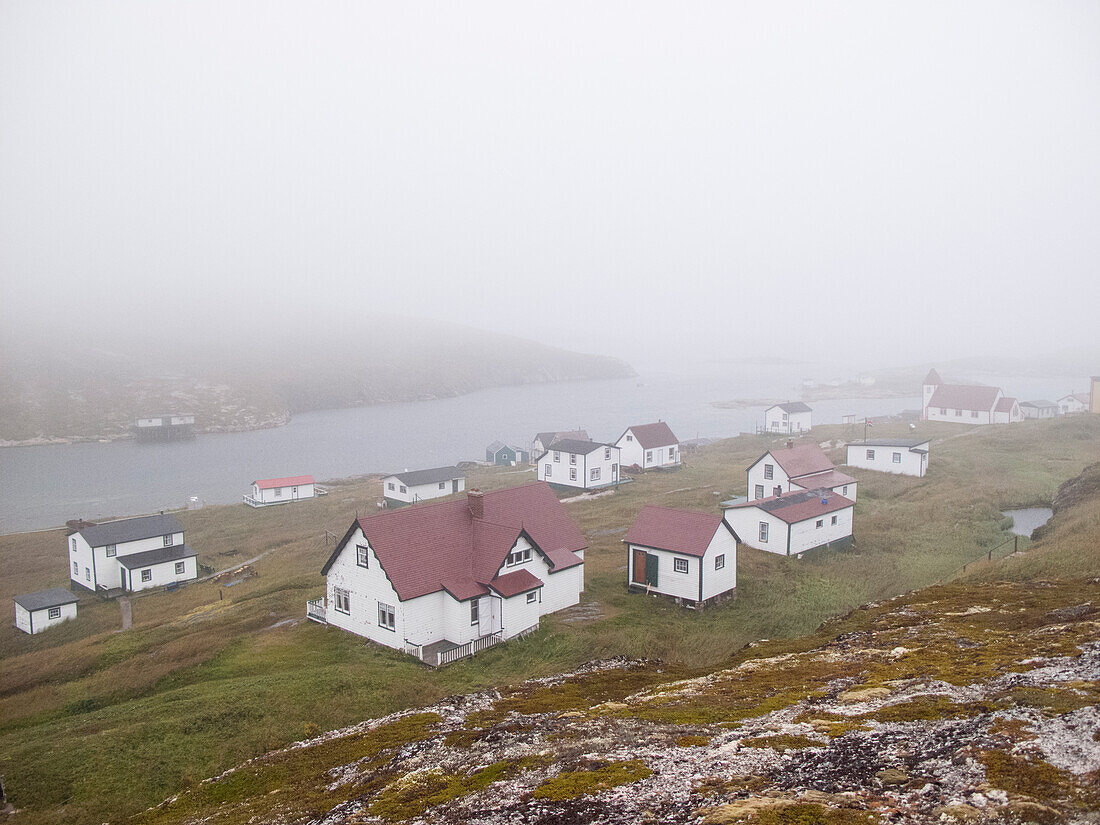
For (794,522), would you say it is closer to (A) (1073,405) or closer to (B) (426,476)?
(B) (426,476)

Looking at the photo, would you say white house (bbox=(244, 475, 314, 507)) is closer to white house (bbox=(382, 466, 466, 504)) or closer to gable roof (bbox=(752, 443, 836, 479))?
white house (bbox=(382, 466, 466, 504))

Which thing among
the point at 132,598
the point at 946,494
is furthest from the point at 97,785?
the point at 946,494

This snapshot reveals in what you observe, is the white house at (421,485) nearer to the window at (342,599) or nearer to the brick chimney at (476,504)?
the window at (342,599)

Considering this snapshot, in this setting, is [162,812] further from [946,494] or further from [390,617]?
[946,494]

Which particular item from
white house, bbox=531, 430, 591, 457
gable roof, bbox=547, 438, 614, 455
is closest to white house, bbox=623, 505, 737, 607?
gable roof, bbox=547, 438, 614, 455

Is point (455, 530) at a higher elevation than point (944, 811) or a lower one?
lower

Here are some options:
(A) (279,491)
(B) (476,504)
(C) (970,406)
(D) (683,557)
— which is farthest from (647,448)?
(C) (970,406)
